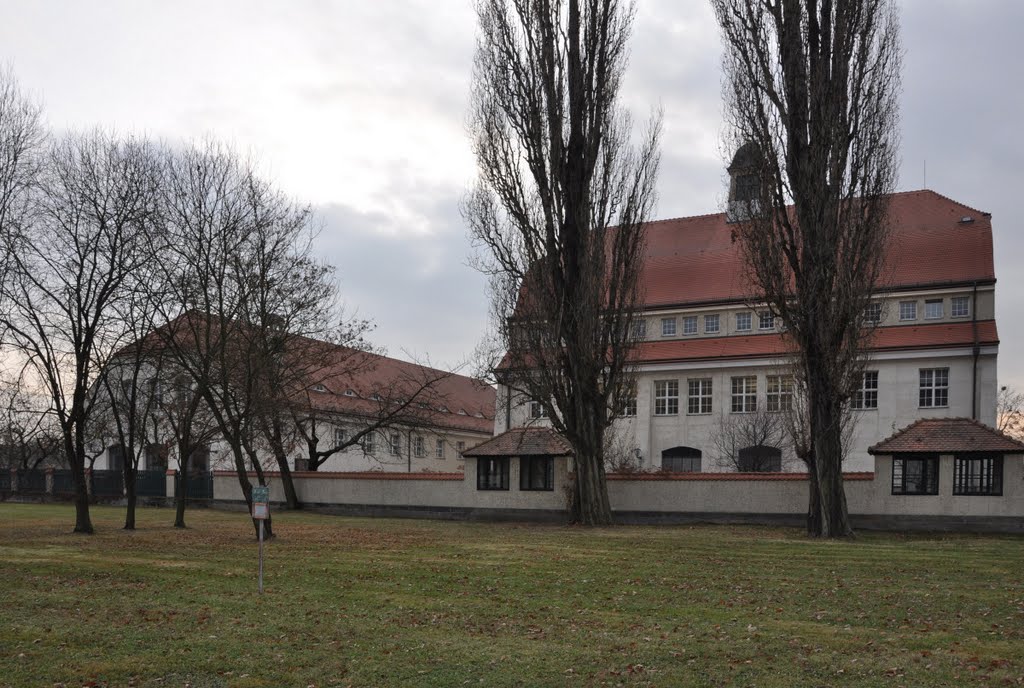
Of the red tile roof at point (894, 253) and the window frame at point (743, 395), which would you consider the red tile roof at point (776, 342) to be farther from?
the red tile roof at point (894, 253)

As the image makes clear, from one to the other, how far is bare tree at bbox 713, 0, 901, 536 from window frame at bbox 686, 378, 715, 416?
2347cm

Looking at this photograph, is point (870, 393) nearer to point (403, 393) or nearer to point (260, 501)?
point (403, 393)

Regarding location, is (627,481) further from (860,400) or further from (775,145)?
(860,400)

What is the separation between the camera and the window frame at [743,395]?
51.6 m

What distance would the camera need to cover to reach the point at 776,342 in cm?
5131

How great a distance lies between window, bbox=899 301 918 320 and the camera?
161ft

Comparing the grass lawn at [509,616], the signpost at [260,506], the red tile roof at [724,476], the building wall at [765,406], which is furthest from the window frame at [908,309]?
the signpost at [260,506]

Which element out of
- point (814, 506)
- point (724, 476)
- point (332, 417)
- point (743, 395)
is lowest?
point (814, 506)

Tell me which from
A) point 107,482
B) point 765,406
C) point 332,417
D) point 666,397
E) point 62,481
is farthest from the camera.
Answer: point 332,417

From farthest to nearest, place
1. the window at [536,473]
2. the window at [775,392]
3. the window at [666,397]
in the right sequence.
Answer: the window at [666,397] < the window at [775,392] < the window at [536,473]

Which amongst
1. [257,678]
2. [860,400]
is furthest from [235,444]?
[860,400]

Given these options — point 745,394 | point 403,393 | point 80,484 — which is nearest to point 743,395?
point 745,394

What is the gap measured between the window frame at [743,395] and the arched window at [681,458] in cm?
315

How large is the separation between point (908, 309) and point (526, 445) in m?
22.1
